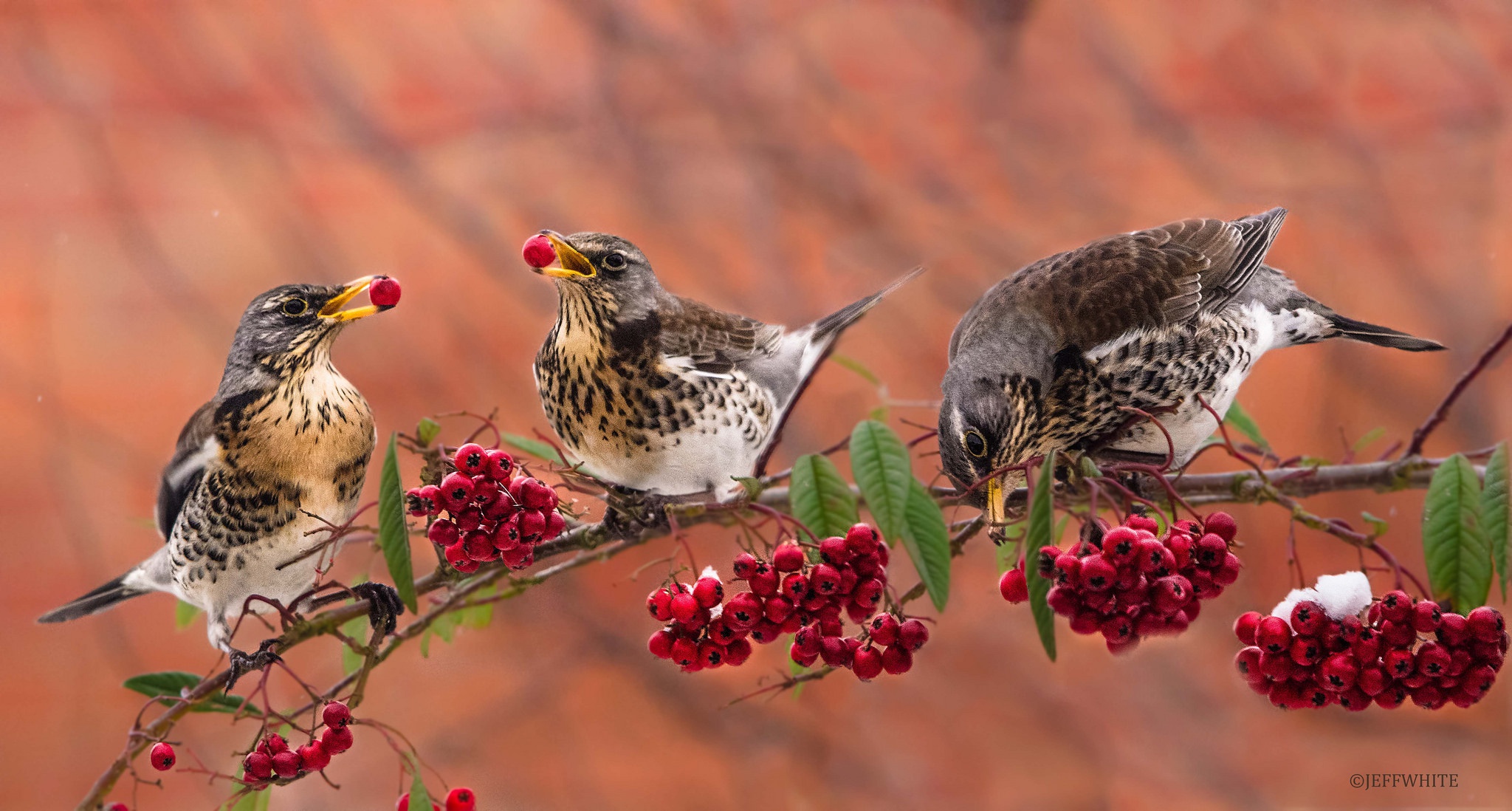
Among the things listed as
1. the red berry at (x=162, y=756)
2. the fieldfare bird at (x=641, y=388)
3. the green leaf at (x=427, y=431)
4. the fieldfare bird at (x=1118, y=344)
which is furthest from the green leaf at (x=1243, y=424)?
the red berry at (x=162, y=756)

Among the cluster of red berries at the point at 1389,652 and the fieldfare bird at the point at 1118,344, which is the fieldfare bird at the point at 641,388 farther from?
the cluster of red berries at the point at 1389,652

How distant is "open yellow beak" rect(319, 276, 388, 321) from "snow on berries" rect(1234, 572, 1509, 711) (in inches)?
27.1

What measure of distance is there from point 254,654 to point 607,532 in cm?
32

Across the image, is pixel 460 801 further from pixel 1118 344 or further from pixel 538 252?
pixel 1118 344

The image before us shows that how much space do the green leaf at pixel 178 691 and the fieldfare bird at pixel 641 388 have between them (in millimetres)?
367

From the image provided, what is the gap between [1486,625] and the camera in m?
0.71

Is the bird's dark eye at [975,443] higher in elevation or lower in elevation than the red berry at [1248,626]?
higher

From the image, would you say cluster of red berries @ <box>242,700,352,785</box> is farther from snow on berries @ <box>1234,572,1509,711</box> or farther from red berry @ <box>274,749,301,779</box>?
snow on berries @ <box>1234,572,1509,711</box>

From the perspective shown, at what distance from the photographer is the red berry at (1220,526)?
0.74m

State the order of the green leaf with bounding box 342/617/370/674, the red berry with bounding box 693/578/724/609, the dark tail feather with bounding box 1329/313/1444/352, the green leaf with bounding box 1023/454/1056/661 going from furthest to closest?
the green leaf with bounding box 342/617/370/674
the dark tail feather with bounding box 1329/313/1444/352
the red berry with bounding box 693/578/724/609
the green leaf with bounding box 1023/454/1056/661

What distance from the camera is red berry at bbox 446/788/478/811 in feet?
3.06

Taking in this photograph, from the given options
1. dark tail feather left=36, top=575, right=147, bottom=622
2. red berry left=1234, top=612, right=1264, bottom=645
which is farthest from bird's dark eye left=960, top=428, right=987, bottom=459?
dark tail feather left=36, top=575, right=147, bottom=622

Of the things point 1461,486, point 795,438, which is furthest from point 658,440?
point 795,438

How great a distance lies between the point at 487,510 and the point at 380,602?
24cm
